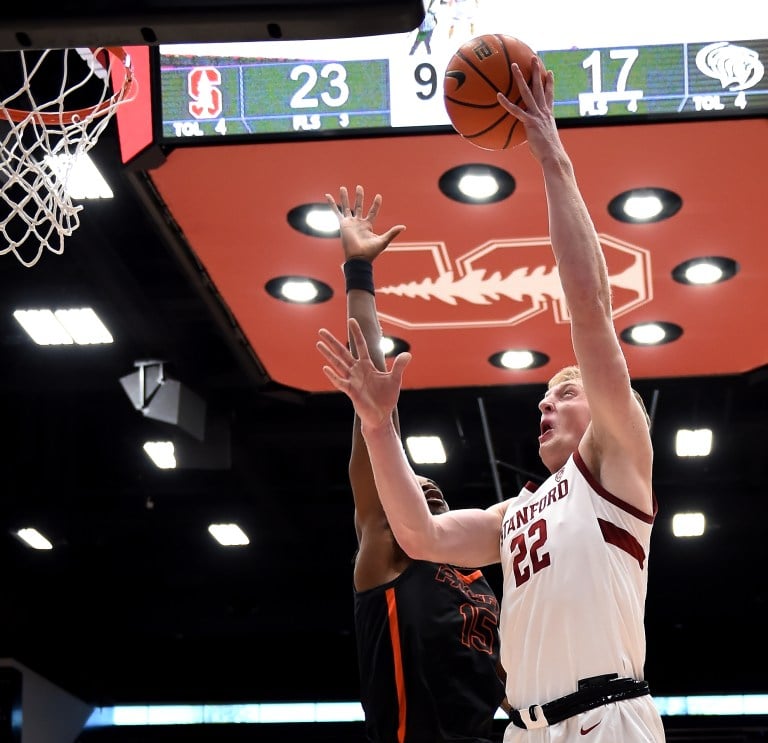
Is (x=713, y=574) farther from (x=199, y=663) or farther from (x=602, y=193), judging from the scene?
(x=602, y=193)

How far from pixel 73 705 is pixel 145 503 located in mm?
4055

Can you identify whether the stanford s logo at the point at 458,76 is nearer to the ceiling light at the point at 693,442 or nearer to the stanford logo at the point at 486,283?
the stanford logo at the point at 486,283

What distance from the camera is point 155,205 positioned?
5992 mm

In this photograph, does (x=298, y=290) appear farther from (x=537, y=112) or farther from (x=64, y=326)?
(x=537, y=112)

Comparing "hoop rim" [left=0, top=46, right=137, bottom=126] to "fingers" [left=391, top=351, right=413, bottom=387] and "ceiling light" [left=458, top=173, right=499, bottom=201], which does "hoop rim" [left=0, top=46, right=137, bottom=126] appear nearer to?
"ceiling light" [left=458, top=173, right=499, bottom=201]

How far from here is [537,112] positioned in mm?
3176

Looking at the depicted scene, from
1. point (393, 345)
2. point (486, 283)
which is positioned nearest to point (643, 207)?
point (486, 283)

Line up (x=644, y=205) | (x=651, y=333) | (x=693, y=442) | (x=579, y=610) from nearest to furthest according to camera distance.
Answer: (x=579, y=610) → (x=644, y=205) → (x=651, y=333) → (x=693, y=442)

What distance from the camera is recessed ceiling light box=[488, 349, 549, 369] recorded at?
7.91 meters

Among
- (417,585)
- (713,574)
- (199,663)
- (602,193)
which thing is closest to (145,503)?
(199,663)

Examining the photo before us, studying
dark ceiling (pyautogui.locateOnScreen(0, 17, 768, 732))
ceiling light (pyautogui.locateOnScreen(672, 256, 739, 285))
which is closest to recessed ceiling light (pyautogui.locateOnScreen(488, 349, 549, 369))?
dark ceiling (pyautogui.locateOnScreen(0, 17, 768, 732))

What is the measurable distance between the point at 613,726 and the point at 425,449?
295 inches

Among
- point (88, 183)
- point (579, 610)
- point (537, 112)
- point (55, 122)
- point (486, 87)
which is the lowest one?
point (579, 610)

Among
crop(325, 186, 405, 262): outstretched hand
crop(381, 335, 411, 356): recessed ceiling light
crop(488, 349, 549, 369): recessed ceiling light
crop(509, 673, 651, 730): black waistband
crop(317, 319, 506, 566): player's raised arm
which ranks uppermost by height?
crop(488, 349, 549, 369): recessed ceiling light
